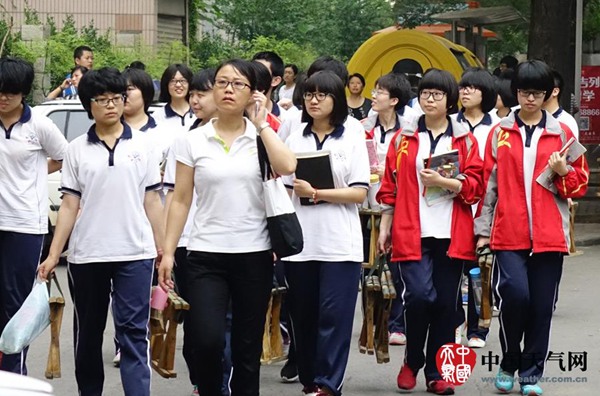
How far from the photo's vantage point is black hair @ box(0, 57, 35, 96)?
721 centimetres

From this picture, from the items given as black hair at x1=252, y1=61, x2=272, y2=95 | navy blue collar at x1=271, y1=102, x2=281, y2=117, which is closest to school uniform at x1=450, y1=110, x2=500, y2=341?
navy blue collar at x1=271, y1=102, x2=281, y2=117

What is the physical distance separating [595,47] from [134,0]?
1066 centimetres

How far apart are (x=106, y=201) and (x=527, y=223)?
2415 millimetres

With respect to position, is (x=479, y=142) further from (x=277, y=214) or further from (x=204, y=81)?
(x=277, y=214)

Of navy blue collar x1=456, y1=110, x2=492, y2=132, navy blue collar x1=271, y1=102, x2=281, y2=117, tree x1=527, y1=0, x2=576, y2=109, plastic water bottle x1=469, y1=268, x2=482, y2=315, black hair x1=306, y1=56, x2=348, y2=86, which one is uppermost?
tree x1=527, y1=0, x2=576, y2=109

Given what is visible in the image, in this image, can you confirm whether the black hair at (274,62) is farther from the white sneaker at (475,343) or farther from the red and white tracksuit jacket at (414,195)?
the white sneaker at (475,343)

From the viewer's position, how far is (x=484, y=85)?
9.48 meters

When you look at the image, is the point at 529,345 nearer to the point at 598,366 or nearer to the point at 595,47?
the point at 598,366

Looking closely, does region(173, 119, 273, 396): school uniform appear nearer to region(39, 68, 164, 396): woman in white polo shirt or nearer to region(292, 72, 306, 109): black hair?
region(39, 68, 164, 396): woman in white polo shirt

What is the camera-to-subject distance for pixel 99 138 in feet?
22.4

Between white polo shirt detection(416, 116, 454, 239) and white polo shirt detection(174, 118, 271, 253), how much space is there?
1645mm

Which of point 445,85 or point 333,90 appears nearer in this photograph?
point 333,90

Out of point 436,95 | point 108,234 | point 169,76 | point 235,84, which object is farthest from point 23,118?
point 436,95

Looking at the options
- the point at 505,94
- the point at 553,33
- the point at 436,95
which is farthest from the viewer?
the point at 553,33
